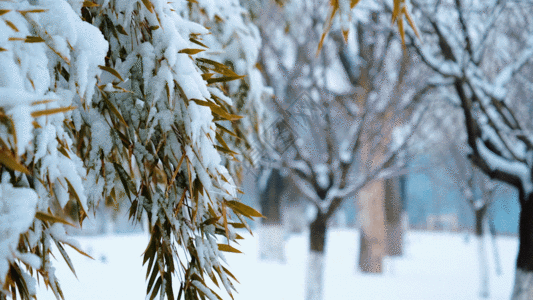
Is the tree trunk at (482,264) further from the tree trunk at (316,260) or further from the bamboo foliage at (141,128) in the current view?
the bamboo foliage at (141,128)

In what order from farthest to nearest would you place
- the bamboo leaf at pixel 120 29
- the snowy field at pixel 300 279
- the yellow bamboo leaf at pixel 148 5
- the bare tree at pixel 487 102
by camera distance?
1. the snowy field at pixel 300 279
2. the bare tree at pixel 487 102
3. the bamboo leaf at pixel 120 29
4. the yellow bamboo leaf at pixel 148 5

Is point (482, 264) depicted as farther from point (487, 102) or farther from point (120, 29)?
point (120, 29)

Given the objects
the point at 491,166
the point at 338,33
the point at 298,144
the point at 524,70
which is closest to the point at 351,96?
the point at 338,33

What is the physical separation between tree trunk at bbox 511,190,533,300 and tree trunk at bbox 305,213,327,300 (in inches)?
81.7

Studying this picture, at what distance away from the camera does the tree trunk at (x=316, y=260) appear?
5.23 metres

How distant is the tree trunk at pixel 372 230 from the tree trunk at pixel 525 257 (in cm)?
542

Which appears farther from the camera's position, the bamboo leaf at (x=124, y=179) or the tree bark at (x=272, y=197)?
the tree bark at (x=272, y=197)

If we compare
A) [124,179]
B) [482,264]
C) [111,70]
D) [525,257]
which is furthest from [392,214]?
[111,70]

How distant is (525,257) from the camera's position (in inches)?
174

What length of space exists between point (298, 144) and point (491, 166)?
7.29ft

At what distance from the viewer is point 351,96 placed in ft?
21.3

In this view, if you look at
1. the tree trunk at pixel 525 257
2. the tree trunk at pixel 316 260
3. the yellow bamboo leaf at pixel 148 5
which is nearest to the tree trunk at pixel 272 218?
the tree trunk at pixel 316 260

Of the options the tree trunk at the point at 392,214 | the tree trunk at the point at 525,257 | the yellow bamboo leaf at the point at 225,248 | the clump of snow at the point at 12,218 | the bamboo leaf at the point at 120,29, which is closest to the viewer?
the clump of snow at the point at 12,218

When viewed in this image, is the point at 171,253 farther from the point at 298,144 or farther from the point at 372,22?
the point at 372,22
